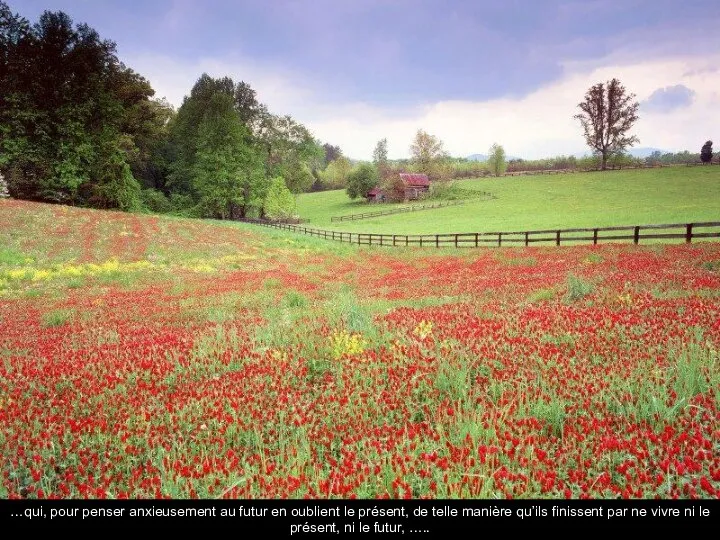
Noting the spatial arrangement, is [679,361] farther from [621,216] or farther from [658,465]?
[621,216]

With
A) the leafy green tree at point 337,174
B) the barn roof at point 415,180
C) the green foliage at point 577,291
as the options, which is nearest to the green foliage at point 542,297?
the green foliage at point 577,291

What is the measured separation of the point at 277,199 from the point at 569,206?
1816 inches

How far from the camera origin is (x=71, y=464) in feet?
11.4

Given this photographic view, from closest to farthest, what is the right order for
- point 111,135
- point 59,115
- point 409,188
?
point 59,115 < point 111,135 < point 409,188

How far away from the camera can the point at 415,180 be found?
102m

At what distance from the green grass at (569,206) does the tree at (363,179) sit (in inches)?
141

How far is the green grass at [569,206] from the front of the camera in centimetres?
4914

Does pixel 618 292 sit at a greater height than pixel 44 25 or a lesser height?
lesser

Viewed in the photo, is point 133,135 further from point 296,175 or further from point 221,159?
point 296,175

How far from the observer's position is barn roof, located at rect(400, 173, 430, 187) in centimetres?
9947

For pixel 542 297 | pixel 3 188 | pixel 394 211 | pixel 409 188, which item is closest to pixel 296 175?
pixel 394 211

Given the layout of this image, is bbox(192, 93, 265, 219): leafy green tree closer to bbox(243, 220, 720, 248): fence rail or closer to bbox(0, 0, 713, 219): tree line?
bbox(0, 0, 713, 219): tree line
